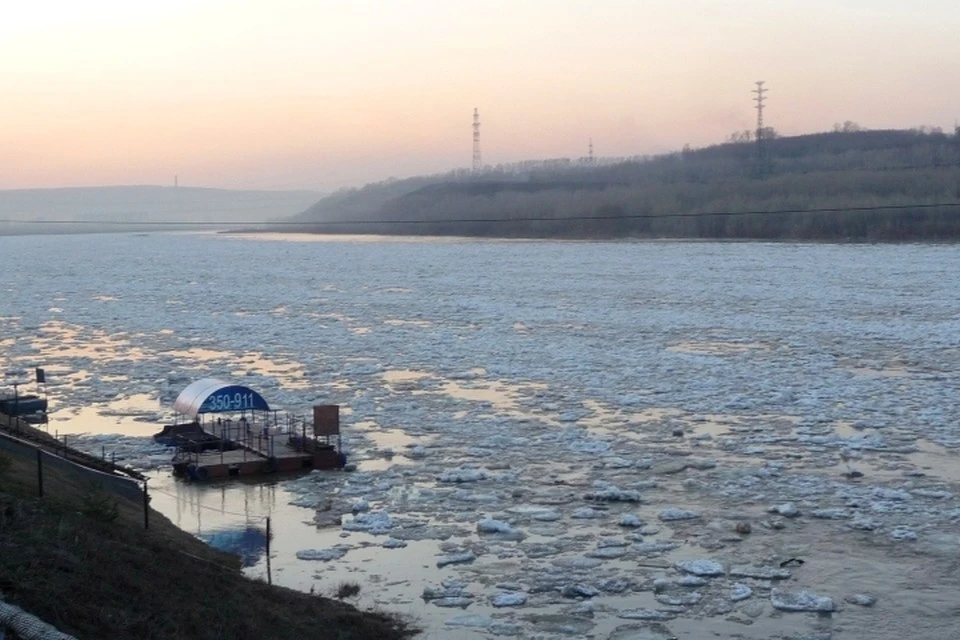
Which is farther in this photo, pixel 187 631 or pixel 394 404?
pixel 394 404

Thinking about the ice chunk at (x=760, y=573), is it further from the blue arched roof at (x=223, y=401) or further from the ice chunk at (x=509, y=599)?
the blue arched roof at (x=223, y=401)

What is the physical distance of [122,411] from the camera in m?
21.0

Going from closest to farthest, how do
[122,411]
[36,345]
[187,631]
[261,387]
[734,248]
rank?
[187,631] < [122,411] < [261,387] < [36,345] < [734,248]

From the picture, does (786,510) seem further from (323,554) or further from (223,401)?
(223,401)

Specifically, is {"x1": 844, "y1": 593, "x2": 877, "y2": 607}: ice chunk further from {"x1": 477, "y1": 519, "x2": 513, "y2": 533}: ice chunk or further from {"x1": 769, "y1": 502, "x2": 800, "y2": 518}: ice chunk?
{"x1": 477, "y1": 519, "x2": 513, "y2": 533}: ice chunk

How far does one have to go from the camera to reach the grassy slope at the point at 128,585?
25.2ft

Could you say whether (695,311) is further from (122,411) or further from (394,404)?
(122,411)

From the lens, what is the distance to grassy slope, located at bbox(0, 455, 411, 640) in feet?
25.2

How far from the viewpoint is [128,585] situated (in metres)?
8.65

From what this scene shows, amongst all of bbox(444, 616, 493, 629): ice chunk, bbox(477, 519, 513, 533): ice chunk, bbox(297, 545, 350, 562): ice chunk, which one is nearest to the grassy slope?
bbox(444, 616, 493, 629): ice chunk

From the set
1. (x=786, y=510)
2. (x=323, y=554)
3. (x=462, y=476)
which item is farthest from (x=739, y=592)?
(x=462, y=476)

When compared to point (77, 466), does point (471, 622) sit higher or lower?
lower

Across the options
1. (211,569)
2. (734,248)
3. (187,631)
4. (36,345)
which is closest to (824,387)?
(211,569)

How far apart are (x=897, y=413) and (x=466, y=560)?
33.1 feet
